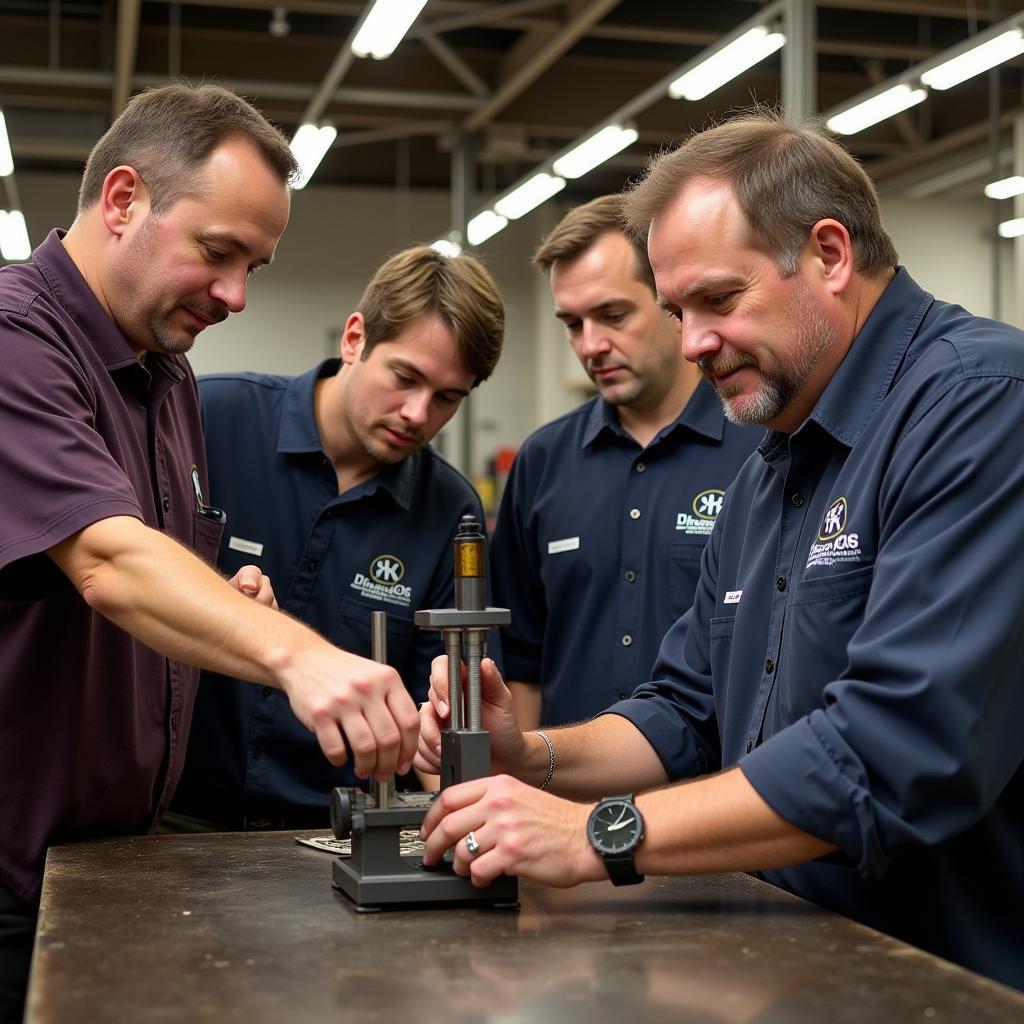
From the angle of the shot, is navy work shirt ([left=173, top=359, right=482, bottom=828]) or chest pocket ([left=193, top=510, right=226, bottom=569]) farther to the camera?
navy work shirt ([left=173, top=359, right=482, bottom=828])

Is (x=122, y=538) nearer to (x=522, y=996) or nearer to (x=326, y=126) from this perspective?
(x=522, y=996)

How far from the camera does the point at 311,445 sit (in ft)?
8.82

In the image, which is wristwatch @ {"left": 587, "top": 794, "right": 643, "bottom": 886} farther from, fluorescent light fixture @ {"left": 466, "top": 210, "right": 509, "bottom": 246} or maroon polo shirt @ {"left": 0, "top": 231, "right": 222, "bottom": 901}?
fluorescent light fixture @ {"left": 466, "top": 210, "right": 509, "bottom": 246}

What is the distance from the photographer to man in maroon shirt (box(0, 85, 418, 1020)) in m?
1.63

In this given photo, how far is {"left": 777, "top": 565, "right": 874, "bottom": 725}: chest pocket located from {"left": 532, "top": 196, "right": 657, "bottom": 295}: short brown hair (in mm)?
1287

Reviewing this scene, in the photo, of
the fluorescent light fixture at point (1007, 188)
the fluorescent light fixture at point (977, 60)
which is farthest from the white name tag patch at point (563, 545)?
the fluorescent light fixture at point (1007, 188)

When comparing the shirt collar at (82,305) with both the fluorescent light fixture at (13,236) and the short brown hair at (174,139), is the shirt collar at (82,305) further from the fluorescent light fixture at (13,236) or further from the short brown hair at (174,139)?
the fluorescent light fixture at (13,236)

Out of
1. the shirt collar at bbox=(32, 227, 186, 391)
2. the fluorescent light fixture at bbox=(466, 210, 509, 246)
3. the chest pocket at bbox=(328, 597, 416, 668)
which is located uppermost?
the fluorescent light fixture at bbox=(466, 210, 509, 246)

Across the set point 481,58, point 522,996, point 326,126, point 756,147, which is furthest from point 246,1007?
point 481,58

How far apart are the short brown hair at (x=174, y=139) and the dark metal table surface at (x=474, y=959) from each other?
1064 millimetres

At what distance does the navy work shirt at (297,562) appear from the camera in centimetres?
252

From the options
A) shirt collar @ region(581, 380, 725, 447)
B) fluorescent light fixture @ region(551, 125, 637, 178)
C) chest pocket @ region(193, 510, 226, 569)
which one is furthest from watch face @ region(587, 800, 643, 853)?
fluorescent light fixture @ region(551, 125, 637, 178)

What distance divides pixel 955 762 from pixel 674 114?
361 inches

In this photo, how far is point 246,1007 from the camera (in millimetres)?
1160
